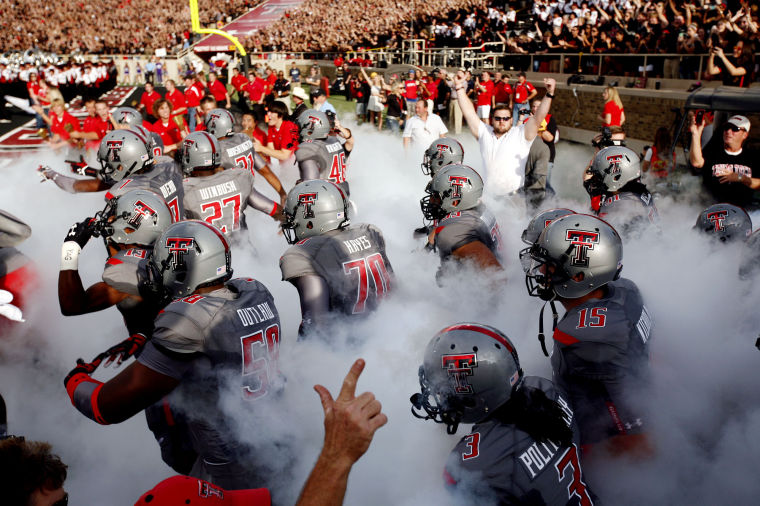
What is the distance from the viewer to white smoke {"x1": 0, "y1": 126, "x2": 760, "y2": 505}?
282 cm

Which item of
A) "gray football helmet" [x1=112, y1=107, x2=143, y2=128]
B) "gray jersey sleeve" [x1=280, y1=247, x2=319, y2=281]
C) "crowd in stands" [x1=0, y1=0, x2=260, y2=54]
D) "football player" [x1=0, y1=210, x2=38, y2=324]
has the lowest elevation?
"football player" [x1=0, y1=210, x2=38, y2=324]

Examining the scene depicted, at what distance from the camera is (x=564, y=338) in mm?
2578

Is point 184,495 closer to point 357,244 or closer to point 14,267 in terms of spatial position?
point 357,244

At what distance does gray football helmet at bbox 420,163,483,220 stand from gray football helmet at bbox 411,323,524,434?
228 cm

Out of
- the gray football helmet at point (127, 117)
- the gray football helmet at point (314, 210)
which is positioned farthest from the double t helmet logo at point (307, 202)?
the gray football helmet at point (127, 117)

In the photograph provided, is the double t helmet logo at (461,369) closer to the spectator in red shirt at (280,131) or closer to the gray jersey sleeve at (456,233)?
the gray jersey sleeve at (456,233)

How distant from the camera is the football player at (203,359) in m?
2.44

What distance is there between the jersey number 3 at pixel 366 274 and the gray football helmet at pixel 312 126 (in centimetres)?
336

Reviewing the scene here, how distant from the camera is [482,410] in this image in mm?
2217

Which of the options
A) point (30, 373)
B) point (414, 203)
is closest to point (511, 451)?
point (30, 373)

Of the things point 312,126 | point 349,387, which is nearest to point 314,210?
point 349,387

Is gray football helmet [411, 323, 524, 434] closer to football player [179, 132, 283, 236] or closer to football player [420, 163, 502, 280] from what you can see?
football player [420, 163, 502, 280]

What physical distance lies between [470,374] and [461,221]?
6.78 ft

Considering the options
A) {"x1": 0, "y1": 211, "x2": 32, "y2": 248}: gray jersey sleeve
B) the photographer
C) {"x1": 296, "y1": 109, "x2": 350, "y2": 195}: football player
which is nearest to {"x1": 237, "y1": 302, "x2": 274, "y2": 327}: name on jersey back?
{"x1": 0, "y1": 211, "x2": 32, "y2": 248}: gray jersey sleeve
